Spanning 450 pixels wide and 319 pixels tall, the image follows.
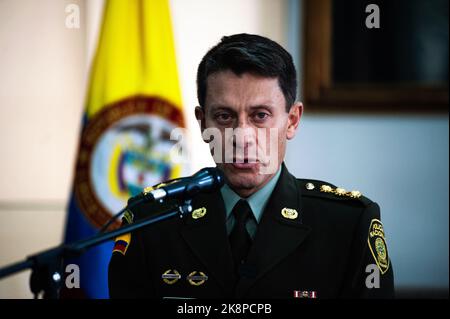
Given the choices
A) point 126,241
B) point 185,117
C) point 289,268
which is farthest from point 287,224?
point 185,117

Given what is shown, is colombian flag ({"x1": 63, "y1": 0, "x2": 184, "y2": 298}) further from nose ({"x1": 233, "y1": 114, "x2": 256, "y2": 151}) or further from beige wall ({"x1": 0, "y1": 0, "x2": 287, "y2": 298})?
nose ({"x1": 233, "y1": 114, "x2": 256, "y2": 151})

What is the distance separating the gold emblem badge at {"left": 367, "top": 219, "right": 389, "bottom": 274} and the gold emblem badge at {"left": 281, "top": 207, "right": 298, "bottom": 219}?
170mm

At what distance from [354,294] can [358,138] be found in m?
1.24

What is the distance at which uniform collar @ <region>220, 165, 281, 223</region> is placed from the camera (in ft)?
4.33

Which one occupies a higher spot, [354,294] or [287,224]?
[287,224]

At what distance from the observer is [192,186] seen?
1.02m

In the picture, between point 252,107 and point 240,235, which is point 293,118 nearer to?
point 252,107

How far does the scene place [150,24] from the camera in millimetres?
2395

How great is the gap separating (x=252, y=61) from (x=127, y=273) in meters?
0.56

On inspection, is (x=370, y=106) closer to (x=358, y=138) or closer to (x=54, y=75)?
(x=358, y=138)

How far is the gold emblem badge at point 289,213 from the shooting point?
134cm

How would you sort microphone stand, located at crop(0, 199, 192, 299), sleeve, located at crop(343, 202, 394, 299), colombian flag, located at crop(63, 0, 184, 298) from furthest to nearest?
colombian flag, located at crop(63, 0, 184, 298), sleeve, located at crop(343, 202, 394, 299), microphone stand, located at crop(0, 199, 192, 299)

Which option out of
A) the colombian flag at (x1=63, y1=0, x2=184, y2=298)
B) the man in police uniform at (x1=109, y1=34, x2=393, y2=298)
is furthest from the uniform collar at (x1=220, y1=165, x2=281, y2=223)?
the colombian flag at (x1=63, y1=0, x2=184, y2=298)

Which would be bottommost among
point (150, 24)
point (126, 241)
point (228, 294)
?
point (228, 294)
